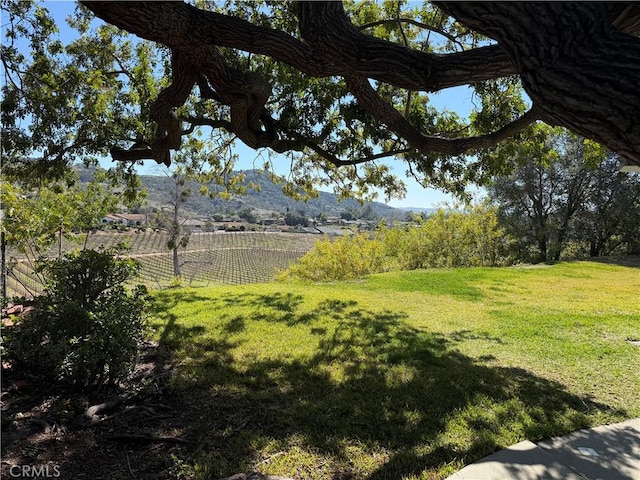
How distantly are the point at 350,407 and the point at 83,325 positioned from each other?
2373 mm

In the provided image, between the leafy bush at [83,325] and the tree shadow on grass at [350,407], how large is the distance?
65 cm

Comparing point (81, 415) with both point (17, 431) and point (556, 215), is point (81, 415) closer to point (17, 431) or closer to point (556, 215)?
point (17, 431)

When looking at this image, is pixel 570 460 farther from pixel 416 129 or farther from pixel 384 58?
pixel 416 129

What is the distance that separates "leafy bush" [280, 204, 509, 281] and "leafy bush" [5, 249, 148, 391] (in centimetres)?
1317

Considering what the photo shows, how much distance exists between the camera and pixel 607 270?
13.8 metres

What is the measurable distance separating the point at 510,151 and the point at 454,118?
1118mm

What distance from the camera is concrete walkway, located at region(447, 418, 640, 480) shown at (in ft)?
8.56

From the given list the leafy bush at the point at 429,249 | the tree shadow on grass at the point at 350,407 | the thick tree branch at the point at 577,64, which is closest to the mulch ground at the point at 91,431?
the tree shadow on grass at the point at 350,407

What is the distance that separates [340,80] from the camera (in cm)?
639

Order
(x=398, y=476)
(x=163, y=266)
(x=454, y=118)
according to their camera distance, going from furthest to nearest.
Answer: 1. (x=163, y=266)
2. (x=454, y=118)
3. (x=398, y=476)

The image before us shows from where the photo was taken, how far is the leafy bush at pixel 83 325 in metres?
3.11

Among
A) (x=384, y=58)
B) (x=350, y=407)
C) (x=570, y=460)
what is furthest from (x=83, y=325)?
(x=570, y=460)

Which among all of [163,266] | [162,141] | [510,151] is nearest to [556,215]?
[510,151]

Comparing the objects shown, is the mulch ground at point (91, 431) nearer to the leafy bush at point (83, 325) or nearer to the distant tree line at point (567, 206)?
the leafy bush at point (83, 325)
